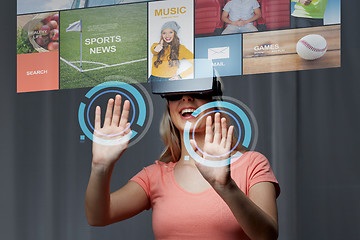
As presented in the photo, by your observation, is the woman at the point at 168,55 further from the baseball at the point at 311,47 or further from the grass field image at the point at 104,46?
the baseball at the point at 311,47

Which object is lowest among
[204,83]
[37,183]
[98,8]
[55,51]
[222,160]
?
[37,183]

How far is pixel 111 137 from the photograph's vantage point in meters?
1.13

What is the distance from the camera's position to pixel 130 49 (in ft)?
4.66

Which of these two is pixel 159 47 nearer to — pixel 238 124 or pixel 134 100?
pixel 134 100

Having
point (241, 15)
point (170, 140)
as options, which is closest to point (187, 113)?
point (170, 140)

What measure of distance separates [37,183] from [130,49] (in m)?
0.47

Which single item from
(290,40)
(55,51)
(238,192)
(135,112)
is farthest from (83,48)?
(238,192)

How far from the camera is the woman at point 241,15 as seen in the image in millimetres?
1311

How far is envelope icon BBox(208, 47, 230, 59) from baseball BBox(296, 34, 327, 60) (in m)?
0.17

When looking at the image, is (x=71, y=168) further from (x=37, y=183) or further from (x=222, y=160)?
(x=222, y=160)

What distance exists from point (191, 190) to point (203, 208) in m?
0.06

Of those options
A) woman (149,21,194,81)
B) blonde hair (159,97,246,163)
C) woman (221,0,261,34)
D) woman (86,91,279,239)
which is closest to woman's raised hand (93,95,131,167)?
woman (86,91,279,239)

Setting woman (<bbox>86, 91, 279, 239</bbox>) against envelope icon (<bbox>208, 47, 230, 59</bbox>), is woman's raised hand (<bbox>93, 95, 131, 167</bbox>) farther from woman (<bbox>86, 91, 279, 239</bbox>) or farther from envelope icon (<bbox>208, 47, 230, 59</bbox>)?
envelope icon (<bbox>208, 47, 230, 59</bbox>)

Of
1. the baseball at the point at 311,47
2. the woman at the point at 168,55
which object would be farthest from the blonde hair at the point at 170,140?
the baseball at the point at 311,47
